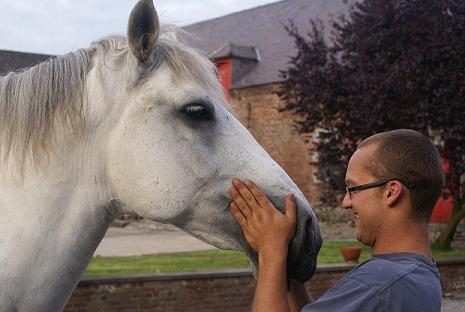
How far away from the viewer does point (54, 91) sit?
242 cm

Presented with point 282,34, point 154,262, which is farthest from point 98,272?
point 282,34

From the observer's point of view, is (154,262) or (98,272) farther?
(154,262)

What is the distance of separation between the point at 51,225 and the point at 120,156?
0.35 m

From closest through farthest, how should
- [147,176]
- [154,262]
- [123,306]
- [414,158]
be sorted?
[414,158]
[147,176]
[123,306]
[154,262]

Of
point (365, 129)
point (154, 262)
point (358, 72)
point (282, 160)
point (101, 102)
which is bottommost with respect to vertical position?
point (282, 160)

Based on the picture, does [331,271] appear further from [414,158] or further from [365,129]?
[414,158]

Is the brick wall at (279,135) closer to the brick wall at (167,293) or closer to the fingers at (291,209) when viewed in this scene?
the brick wall at (167,293)

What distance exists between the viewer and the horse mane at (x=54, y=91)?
237 centimetres

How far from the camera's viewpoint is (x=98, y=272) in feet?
34.1

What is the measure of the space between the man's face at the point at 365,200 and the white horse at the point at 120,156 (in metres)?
0.26

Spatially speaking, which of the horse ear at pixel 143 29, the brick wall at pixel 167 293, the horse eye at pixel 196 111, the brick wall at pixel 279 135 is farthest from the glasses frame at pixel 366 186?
the brick wall at pixel 279 135

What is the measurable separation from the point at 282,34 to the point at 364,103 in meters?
15.9

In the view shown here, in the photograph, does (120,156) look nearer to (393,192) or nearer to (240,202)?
(240,202)

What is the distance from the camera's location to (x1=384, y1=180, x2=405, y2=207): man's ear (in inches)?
75.9
